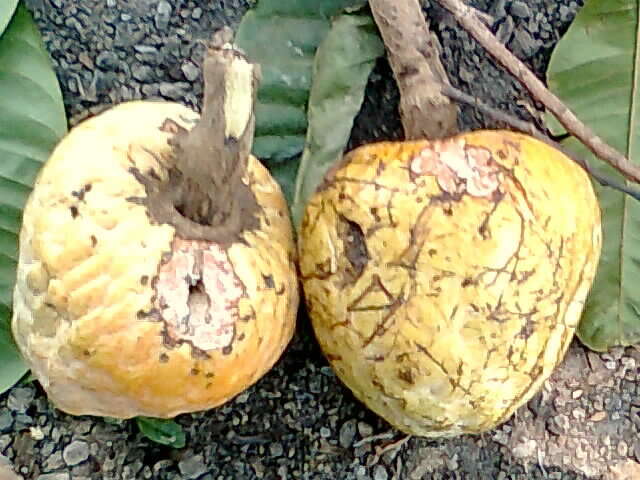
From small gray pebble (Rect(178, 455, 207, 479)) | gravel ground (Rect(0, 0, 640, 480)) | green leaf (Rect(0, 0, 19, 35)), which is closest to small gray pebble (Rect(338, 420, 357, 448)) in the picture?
gravel ground (Rect(0, 0, 640, 480))

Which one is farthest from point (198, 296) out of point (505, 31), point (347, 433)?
point (505, 31)

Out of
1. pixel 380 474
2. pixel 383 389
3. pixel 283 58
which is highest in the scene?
pixel 283 58

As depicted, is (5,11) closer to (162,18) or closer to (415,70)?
(162,18)

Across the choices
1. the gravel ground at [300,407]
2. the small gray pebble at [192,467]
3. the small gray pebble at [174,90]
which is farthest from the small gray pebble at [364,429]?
the small gray pebble at [174,90]

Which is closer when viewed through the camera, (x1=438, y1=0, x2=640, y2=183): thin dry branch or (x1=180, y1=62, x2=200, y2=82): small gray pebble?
(x1=438, y1=0, x2=640, y2=183): thin dry branch

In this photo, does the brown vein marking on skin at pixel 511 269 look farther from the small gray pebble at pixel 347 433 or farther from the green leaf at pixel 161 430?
the green leaf at pixel 161 430

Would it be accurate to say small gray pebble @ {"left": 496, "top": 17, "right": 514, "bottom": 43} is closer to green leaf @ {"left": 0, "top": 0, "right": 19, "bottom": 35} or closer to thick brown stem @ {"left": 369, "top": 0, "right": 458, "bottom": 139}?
thick brown stem @ {"left": 369, "top": 0, "right": 458, "bottom": 139}
